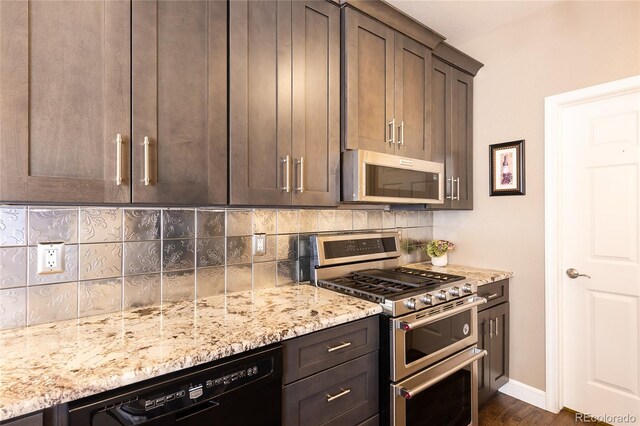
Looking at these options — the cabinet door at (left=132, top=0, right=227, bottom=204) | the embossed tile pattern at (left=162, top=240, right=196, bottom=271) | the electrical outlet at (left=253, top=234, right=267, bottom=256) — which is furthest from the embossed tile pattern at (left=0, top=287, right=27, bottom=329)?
the electrical outlet at (left=253, top=234, right=267, bottom=256)

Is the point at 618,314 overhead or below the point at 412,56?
below

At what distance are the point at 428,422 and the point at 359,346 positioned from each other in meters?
0.65

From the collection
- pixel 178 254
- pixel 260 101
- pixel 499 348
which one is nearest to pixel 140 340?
pixel 178 254

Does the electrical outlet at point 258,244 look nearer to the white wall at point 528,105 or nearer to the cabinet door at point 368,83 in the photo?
the cabinet door at point 368,83

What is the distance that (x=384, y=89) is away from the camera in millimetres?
2002

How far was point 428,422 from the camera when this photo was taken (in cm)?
172

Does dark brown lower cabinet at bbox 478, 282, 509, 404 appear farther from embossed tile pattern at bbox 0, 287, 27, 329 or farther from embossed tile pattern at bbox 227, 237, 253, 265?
embossed tile pattern at bbox 0, 287, 27, 329

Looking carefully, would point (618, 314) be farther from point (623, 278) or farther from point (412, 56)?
point (412, 56)

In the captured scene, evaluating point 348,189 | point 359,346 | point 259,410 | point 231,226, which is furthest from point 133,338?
point 348,189

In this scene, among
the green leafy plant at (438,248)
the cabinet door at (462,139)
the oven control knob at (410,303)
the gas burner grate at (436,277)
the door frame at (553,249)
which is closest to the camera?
the oven control knob at (410,303)

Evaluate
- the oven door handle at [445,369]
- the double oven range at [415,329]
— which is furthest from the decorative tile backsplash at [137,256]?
the oven door handle at [445,369]

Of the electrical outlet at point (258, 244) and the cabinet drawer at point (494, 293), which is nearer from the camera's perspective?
the electrical outlet at point (258, 244)

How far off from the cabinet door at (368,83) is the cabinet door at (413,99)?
0.08m

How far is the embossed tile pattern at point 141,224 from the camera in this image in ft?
4.94
